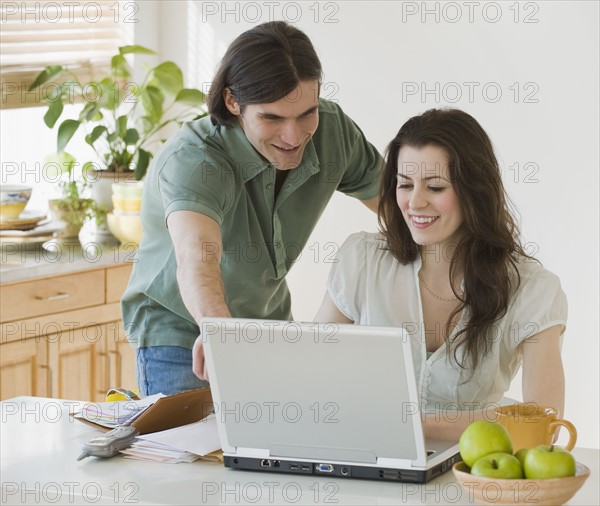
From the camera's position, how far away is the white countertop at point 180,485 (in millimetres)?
1561

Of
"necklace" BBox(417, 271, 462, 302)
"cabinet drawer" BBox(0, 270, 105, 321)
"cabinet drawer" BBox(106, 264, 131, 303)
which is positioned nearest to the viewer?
"necklace" BBox(417, 271, 462, 302)

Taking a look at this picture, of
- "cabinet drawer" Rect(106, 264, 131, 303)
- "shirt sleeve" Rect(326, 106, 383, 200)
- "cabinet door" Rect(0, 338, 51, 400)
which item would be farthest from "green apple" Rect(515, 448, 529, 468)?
"cabinet drawer" Rect(106, 264, 131, 303)

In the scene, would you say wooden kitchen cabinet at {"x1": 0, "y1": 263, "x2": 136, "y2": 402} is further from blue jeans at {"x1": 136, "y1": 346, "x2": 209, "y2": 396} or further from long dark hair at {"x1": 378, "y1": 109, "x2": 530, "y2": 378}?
long dark hair at {"x1": 378, "y1": 109, "x2": 530, "y2": 378}

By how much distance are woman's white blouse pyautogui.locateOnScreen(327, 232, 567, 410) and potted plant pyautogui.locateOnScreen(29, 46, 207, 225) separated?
1591mm

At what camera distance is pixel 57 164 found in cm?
380

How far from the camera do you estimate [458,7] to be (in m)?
3.47

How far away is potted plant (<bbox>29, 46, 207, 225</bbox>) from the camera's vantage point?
361 centimetres

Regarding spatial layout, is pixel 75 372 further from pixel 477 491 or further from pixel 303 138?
pixel 477 491

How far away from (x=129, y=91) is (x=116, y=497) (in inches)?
107

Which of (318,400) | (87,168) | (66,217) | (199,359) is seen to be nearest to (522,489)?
(318,400)

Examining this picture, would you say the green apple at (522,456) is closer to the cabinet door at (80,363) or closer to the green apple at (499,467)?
the green apple at (499,467)

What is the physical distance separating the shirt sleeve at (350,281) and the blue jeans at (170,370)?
1.23 feet

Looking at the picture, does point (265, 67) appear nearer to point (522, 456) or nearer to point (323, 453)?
point (323, 453)

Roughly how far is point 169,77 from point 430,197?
1947 mm
